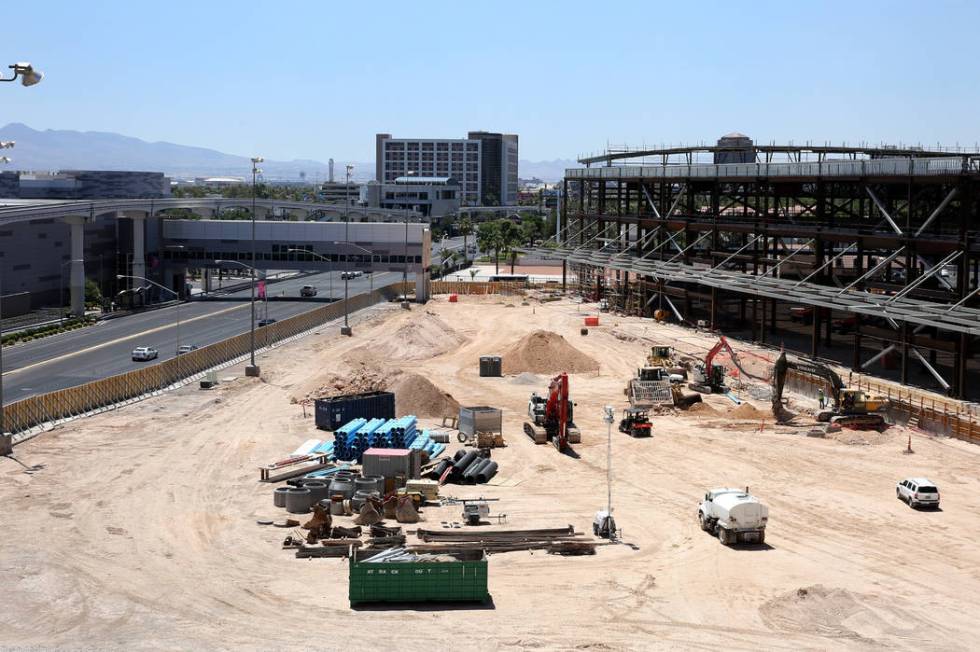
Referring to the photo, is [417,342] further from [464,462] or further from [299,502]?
[299,502]

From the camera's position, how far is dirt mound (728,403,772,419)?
198 ft

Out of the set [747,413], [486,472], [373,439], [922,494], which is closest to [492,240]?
A: [747,413]

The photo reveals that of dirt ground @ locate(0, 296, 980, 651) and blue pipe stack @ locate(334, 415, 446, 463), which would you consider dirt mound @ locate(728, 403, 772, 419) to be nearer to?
dirt ground @ locate(0, 296, 980, 651)

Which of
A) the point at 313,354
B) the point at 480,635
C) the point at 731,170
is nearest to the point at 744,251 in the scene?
the point at 731,170

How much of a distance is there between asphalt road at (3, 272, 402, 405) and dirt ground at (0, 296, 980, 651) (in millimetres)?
10319

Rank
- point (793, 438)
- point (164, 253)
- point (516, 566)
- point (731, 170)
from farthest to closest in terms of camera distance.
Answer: point (164, 253), point (731, 170), point (793, 438), point (516, 566)

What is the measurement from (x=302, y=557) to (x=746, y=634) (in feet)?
46.6

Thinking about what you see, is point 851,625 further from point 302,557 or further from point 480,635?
point 302,557

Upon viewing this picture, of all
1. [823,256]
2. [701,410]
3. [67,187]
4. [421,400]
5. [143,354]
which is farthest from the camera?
[67,187]

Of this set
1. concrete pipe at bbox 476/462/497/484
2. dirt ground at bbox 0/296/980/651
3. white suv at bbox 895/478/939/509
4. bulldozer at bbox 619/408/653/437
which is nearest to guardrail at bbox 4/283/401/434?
dirt ground at bbox 0/296/980/651

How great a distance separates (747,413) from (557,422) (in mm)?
12142

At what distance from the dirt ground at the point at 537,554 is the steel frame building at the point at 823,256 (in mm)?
10185

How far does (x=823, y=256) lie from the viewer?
273ft

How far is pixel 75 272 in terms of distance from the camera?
97625 mm
